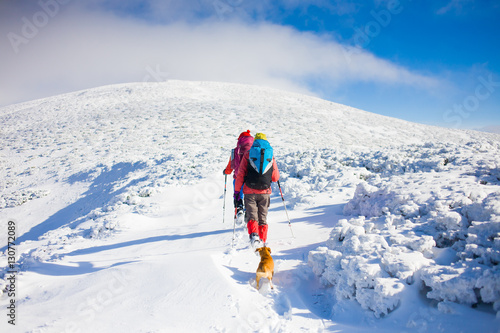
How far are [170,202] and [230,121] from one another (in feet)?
58.9

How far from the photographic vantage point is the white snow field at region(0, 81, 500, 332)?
8.89ft

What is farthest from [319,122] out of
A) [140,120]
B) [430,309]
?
[430,309]

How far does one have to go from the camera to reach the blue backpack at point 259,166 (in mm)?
4555

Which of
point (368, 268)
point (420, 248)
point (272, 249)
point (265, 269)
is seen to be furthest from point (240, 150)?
point (420, 248)

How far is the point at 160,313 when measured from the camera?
9.43 feet

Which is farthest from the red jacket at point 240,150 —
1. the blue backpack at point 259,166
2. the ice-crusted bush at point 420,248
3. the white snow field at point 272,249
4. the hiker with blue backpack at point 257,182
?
the ice-crusted bush at point 420,248

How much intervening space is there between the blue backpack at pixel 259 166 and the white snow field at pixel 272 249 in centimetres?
137

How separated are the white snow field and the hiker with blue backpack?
0.55 metres

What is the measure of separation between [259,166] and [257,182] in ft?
1.06

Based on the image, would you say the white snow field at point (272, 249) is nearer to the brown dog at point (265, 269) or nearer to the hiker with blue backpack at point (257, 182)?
the brown dog at point (265, 269)

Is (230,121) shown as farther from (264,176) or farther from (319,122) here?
(264,176)

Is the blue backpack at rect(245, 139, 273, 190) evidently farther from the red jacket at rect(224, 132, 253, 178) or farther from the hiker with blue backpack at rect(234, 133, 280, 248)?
the red jacket at rect(224, 132, 253, 178)

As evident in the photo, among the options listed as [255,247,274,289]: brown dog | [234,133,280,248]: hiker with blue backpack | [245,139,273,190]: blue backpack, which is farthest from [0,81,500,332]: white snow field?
[245,139,273,190]: blue backpack

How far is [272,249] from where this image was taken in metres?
4.78
